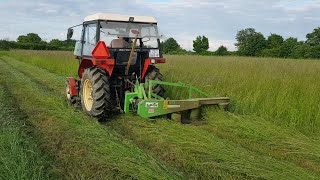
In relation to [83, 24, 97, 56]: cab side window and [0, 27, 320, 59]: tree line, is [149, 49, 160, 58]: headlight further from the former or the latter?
[0, 27, 320, 59]: tree line

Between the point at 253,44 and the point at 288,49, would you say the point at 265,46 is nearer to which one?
the point at 253,44

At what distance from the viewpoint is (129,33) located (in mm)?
7398

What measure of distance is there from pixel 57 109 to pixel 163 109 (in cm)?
233

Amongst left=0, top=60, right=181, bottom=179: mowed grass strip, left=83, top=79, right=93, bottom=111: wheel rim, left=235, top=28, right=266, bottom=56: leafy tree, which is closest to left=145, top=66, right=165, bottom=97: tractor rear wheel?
left=83, top=79, right=93, bottom=111: wheel rim

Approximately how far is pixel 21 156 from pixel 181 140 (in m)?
2.20

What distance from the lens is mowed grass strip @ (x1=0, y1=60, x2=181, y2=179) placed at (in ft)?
13.3

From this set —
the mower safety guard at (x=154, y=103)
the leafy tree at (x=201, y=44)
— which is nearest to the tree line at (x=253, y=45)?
the leafy tree at (x=201, y=44)

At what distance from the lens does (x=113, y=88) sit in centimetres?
741

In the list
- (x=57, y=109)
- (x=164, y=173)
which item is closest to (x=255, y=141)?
(x=164, y=173)

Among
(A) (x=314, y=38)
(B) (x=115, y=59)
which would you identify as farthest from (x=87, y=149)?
(A) (x=314, y=38)

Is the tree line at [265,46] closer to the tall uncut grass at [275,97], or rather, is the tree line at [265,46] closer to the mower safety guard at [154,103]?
the tall uncut grass at [275,97]

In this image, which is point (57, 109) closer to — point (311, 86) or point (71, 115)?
point (71, 115)

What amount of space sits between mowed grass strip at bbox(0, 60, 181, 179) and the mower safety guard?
67 centimetres

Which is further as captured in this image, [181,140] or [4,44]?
[4,44]
